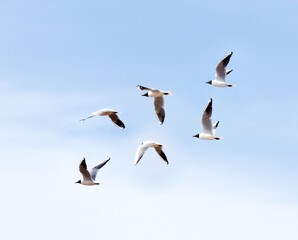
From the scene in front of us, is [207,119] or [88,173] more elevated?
[207,119]

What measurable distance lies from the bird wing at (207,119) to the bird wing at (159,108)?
1.91 metres

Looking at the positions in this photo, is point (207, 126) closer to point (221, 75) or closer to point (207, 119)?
point (207, 119)

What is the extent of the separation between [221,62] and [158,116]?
3.90 meters

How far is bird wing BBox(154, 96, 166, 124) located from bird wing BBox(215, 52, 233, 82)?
3.02 metres

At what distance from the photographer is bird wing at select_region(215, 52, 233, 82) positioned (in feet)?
100

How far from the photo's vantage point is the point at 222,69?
3094 centimetres

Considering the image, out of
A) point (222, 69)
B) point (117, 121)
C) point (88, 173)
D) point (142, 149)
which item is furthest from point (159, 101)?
point (88, 173)

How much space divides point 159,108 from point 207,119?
2278 millimetres

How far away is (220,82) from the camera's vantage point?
30.9 meters

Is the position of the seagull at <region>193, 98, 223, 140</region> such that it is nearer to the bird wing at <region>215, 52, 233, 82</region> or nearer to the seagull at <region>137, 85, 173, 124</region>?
the seagull at <region>137, 85, 173, 124</region>

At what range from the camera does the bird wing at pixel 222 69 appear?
100ft

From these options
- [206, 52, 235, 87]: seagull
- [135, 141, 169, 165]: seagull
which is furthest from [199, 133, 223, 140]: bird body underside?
[206, 52, 235, 87]: seagull

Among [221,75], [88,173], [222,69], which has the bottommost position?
[88,173]

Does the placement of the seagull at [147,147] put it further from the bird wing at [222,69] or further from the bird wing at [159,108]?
the bird wing at [222,69]
